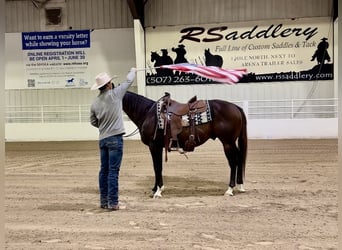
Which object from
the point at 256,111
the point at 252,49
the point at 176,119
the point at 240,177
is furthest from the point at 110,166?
the point at 252,49

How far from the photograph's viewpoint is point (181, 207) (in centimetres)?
476

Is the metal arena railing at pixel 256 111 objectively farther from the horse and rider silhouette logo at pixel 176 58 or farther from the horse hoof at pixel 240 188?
the horse hoof at pixel 240 188

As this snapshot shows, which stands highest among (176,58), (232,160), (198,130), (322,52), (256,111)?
(322,52)

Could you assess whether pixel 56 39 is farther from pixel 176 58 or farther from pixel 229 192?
pixel 229 192

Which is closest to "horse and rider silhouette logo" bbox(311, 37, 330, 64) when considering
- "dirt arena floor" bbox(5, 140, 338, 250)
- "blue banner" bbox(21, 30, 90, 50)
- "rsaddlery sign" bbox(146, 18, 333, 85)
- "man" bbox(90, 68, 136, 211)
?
"rsaddlery sign" bbox(146, 18, 333, 85)

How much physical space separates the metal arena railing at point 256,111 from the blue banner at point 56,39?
7.53ft

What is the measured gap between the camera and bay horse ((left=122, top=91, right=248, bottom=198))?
533 cm

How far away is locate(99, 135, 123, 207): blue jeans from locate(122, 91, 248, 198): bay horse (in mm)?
790

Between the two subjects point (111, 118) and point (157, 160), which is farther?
point (157, 160)

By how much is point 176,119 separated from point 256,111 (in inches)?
385

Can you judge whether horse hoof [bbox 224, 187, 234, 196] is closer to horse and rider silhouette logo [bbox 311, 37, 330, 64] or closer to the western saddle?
the western saddle

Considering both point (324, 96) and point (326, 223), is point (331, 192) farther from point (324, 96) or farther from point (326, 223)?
point (324, 96)

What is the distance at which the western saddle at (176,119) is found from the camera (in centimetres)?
529

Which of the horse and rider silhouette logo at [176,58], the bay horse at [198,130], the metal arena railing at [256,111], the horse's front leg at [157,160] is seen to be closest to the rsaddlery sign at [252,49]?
the horse and rider silhouette logo at [176,58]
